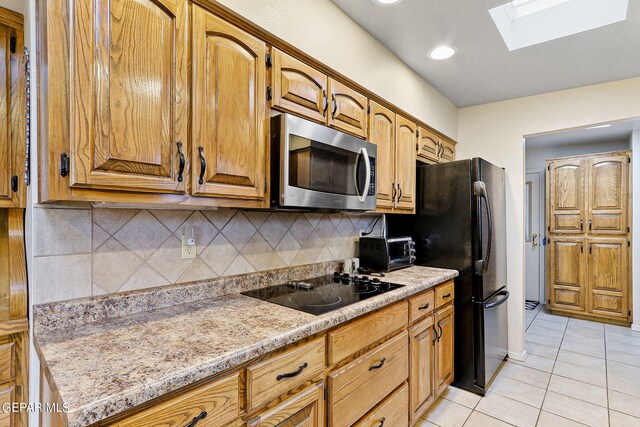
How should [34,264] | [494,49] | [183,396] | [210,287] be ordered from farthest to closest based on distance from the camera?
[494,49] → [210,287] → [34,264] → [183,396]

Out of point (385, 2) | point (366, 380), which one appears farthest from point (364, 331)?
point (385, 2)

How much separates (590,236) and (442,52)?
3.57 m

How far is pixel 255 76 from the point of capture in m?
1.41

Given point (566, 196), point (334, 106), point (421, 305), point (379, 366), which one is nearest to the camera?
point (379, 366)

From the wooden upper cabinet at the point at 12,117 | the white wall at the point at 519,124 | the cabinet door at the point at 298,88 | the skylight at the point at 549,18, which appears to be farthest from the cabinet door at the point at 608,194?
the wooden upper cabinet at the point at 12,117

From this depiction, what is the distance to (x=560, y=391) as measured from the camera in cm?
242

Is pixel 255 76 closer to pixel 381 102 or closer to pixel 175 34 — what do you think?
pixel 175 34

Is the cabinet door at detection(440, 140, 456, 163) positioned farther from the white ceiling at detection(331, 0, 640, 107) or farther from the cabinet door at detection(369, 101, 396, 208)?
the cabinet door at detection(369, 101, 396, 208)

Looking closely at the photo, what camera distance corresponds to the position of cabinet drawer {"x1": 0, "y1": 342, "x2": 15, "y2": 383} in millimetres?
1257

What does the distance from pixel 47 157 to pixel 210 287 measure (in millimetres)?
836

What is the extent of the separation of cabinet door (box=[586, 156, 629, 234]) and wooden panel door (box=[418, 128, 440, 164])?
2644 mm

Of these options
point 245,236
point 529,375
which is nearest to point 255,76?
point 245,236

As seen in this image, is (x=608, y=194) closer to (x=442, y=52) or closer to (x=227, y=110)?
(x=442, y=52)

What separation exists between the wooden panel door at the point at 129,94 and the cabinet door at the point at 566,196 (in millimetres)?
4894
